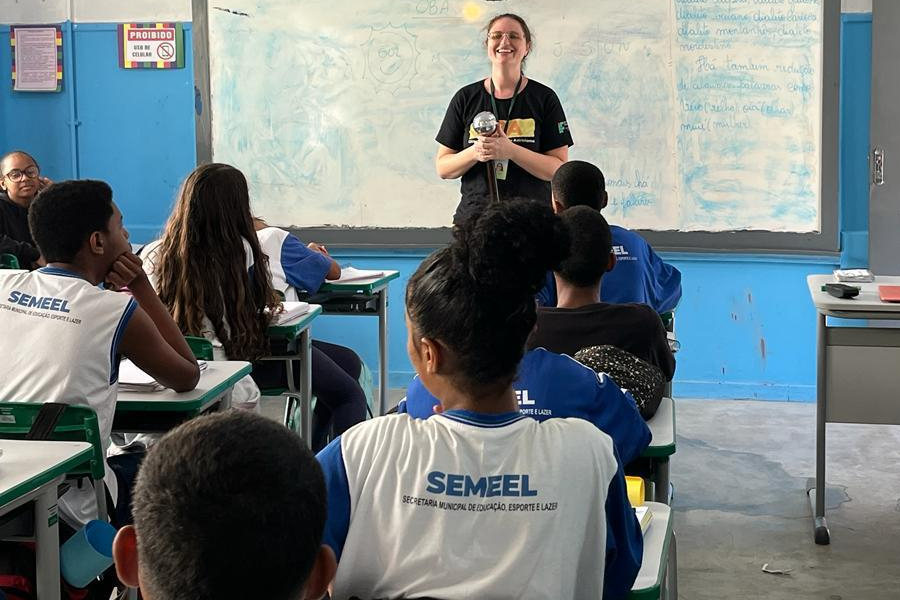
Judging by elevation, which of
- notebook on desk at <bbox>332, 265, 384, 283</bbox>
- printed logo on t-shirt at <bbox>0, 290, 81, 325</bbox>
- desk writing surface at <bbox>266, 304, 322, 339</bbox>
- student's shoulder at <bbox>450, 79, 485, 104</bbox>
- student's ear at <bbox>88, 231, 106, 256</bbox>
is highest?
student's shoulder at <bbox>450, 79, 485, 104</bbox>

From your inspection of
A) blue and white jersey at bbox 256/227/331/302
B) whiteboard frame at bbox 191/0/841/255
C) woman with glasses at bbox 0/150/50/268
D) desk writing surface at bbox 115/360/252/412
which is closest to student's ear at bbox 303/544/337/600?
desk writing surface at bbox 115/360/252/412

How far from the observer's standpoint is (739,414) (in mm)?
5469

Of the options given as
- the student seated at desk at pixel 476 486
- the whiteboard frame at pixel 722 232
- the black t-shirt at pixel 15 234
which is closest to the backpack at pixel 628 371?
the student seated at desk at pixel 476 486

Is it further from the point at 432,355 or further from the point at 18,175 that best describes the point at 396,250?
the point at 432,355

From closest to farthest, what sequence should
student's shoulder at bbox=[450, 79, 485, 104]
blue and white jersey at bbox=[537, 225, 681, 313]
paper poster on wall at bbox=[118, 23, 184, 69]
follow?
blue and white jersey at bbox=[537, 225, 681, 313] → student's shoulder at bbox=[450, 79, 485, 104] → paper poster on wall at bbox=[118, 23, 184, 69]

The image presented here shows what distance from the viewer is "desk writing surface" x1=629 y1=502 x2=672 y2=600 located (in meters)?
1.59

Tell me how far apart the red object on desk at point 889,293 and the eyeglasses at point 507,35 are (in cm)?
177

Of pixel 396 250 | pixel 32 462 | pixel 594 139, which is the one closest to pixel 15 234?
pixel 396 250

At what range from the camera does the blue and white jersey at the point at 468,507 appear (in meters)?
1.40

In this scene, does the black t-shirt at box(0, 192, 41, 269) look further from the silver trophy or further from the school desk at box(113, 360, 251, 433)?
the school desk at box(113, 360, 251, 433)

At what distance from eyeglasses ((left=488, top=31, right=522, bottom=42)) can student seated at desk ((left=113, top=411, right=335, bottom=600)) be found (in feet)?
12.8

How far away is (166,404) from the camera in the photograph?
8.89 feet

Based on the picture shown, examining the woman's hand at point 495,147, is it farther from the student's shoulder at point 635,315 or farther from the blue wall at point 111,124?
the blue wall at point 111,124

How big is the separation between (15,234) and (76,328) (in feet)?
12.2
